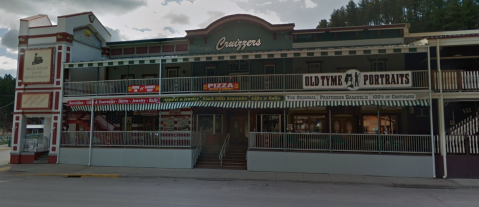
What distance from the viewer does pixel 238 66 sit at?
774 inches

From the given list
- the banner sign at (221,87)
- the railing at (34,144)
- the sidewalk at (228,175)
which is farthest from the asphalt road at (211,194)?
the railing at (34,144)

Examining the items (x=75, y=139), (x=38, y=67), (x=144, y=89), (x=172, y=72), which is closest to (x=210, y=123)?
(x=172, y=72)

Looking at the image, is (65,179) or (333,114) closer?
(65,179)

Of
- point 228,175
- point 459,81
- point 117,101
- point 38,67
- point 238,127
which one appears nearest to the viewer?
point 228,175

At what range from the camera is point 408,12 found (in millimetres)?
45188

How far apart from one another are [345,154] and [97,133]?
14.1 meters

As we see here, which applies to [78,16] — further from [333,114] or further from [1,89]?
[1,89]

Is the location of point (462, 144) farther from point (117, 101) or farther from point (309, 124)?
point (117, 101)

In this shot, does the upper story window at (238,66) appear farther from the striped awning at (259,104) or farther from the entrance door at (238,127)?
the striped awning at (259,104)

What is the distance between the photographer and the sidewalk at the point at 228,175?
1248 cm

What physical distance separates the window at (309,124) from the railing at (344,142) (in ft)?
11.1

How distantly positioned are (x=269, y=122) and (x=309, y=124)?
2.55 meters

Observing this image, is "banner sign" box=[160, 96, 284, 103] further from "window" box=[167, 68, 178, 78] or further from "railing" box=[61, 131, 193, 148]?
"window" box=[167, 68, 178, 78]

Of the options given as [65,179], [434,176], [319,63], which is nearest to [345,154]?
[434,176]
